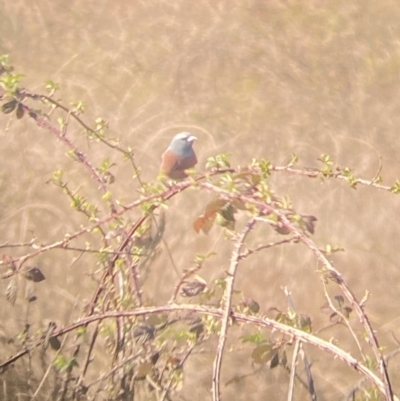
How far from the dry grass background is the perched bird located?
66 millimetres

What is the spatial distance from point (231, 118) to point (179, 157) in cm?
21

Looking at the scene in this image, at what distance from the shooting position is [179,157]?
1.26 m

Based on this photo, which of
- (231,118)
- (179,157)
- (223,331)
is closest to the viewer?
(223,331)

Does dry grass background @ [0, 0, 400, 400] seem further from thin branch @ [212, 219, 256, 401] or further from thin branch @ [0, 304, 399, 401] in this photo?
thin branch @ [212, 219, 256, 401]

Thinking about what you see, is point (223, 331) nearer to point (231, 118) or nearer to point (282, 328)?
point (282, 328)

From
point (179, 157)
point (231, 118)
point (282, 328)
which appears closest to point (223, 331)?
point (282, 328)

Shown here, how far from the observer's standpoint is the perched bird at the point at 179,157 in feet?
4.09

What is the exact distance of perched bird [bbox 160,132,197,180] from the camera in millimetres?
1245

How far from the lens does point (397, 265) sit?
1.25 meters

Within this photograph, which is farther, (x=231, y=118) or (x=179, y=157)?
(x=231, y=118)

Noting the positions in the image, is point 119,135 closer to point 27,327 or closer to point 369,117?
point 27,327

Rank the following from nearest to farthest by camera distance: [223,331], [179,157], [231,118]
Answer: [223,331]
[179,157]
[231,118]

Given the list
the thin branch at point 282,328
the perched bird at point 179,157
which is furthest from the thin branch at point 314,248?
the perched bird at point 179,157

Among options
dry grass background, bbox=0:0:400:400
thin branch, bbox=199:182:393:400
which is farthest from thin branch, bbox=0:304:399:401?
dry grass background, bbox=0:0:400:400
